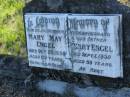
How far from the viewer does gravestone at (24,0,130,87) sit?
17.7 ft

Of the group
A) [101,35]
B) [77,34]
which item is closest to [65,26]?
[77,34]

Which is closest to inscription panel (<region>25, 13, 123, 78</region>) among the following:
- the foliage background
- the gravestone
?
the gravestone

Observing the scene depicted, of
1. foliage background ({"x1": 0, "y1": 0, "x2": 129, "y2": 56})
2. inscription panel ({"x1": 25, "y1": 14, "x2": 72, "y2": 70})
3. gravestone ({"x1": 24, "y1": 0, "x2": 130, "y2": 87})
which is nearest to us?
gravestone ({"x1": 24, "y1": 0, "x2": 130, "y2": 87})

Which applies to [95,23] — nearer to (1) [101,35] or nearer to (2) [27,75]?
(1) [101,35]

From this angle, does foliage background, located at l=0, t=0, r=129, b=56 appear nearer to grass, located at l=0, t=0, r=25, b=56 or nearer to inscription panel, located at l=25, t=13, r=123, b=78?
grass, located at l=0, t=0, r=25, b=56

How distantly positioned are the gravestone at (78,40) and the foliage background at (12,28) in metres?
1.46

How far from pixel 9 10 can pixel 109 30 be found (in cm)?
379

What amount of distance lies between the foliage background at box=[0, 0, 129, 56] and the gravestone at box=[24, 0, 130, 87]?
1.46 metres

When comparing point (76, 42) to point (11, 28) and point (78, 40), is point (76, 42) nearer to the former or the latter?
point (78, 40)

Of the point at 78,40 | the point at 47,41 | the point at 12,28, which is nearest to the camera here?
the point at 78,40

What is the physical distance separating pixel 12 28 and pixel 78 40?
2849 millimetres

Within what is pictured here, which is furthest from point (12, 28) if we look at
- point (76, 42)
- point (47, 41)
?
point (76, 42)

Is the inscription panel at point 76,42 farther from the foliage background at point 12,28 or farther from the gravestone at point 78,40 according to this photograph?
the foliage background at point 12,28

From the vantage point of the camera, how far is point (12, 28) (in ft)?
27.3
